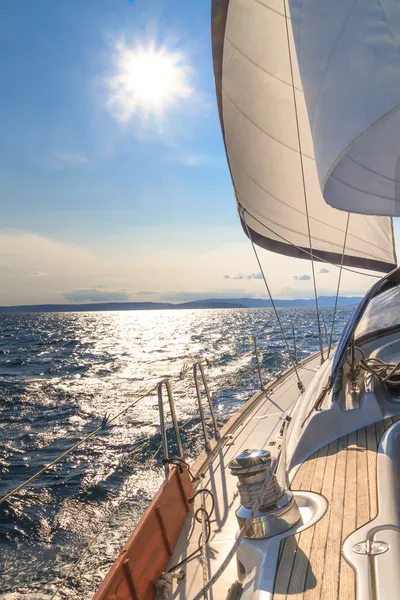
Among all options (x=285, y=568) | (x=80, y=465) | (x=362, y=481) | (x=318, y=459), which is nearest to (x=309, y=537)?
(x=285, y=568)

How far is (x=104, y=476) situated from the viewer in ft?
25.3

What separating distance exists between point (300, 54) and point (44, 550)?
20.4 feet

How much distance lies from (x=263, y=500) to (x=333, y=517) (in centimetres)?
37

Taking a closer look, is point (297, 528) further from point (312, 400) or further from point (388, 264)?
point (388, 264)

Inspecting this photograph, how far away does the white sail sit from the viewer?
2.01 m

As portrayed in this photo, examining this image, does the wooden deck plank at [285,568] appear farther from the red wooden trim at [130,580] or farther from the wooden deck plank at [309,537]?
the red wooden trim at [130,580]

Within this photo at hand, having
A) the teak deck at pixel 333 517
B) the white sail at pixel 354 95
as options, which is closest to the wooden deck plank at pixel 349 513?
the teak deck at pixel 333 517

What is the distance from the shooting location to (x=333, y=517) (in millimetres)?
2234

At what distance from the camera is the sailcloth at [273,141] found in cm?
446

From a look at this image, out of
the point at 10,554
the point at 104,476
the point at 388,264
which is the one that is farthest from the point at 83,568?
the point at 388,264

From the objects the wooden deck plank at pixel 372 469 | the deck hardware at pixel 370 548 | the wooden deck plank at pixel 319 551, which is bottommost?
the wooden deck plank at pixel 319 551

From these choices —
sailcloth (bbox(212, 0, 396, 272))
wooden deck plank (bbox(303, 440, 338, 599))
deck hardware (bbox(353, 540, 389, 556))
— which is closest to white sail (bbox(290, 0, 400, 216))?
sailcloth (bbox(212, 0, 396, 272))

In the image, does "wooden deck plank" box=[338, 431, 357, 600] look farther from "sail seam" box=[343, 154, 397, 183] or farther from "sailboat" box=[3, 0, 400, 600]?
"sail seam" box=[343, 154, 397, 183]

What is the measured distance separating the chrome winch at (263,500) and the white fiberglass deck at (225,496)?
1.37 feet
